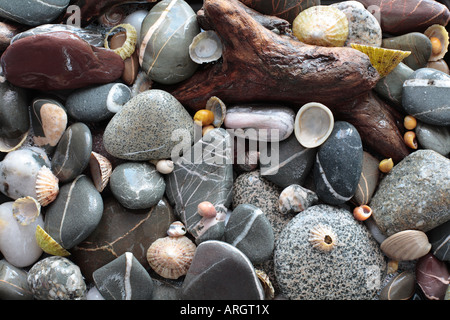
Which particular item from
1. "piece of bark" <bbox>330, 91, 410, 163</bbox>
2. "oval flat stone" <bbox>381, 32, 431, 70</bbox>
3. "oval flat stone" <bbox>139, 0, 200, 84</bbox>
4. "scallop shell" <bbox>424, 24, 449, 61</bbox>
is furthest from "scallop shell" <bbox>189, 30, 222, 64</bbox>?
"scallop shell" <bbox>424, 24, 449, 61</bbox>

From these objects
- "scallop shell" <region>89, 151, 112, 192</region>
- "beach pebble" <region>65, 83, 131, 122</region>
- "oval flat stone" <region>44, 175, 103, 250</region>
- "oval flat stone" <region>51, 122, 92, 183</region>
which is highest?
"beach pebble" <region>65, 83, 131, 122</region>

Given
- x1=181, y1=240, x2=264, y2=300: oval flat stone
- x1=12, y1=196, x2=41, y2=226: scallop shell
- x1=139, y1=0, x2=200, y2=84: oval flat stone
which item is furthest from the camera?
x1=139, y1=0, x2=200, y2=84: oval flat stone

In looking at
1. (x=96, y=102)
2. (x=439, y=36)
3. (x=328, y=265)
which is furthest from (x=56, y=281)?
(x=439, y=36)

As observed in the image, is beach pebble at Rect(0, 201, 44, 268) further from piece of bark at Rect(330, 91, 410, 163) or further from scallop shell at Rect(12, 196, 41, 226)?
piece of bark at Rect(330, 91, 410, 163)

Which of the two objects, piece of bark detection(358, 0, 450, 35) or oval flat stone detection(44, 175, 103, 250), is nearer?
oval flat stone detection(44, 175, 103, 250)

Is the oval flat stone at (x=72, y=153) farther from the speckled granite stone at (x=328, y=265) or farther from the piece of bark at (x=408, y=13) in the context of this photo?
the piece of bark at (x=408, y=13)

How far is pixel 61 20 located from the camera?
2.07 meters

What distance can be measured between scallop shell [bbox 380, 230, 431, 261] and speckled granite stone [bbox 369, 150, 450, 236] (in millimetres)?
36

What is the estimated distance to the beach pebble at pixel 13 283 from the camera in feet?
5.88

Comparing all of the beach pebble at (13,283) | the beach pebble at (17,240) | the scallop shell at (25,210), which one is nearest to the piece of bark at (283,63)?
the scallop shell at (25,210)

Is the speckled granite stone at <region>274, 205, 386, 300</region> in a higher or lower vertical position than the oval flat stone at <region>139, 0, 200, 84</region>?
lower

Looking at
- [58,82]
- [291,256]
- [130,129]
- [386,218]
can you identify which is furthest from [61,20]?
[386,218]

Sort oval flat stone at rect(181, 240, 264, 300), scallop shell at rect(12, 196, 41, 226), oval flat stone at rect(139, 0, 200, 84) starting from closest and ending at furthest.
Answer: oval flat stone at rect(181, 240, 264, 300) → scallop shell at rect(12, 196, 41, 226) → oval flat stone at rect(139, 0, 200, 84)

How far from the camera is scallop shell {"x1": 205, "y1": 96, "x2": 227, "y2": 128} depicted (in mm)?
1973
